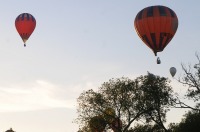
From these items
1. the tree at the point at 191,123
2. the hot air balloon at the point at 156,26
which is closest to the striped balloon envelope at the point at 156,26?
the hot air balloon at the point at 156,26

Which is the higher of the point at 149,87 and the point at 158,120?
the point at 149,87

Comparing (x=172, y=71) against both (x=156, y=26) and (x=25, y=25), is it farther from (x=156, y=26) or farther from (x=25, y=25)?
(x=25, y=25)

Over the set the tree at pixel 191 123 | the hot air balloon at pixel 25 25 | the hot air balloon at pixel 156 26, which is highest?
the hot air balloon at pixel 25 25

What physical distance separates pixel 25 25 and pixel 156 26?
23.3 meters

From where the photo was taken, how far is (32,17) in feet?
236

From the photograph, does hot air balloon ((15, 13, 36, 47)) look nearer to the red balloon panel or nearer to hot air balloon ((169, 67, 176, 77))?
the red balloon panel

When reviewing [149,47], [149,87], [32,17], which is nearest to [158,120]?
[149,87]

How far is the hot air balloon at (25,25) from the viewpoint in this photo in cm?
6988

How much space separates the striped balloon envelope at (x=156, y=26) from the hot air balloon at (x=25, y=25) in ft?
64.7

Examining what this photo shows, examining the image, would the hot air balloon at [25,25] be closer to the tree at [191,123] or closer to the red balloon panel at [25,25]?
the red balloon panel at [25,25]

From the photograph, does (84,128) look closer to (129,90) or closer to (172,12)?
(129,90)

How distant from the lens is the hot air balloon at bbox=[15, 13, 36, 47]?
6988 cm

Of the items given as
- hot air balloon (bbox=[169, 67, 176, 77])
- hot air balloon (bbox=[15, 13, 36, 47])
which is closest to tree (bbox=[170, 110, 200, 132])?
hot air balloon (bbox=[169, 67, 176, 77])

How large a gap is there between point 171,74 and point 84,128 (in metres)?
18.3
